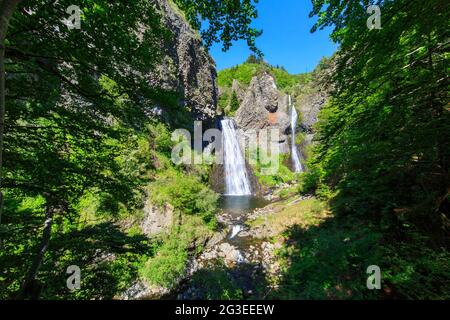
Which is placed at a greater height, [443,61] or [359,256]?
[443,61]

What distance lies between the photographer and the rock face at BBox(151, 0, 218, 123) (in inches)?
795

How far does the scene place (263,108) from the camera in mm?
38531

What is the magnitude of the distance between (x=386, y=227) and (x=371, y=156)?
2294mm

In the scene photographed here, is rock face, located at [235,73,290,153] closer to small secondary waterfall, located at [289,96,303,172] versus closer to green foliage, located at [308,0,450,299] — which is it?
small secondary waterfall, located at [289,96,303,172]

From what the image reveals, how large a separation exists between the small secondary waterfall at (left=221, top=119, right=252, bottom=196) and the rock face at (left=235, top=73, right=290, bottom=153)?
19.6 ft

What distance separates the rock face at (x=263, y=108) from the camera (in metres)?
37.9

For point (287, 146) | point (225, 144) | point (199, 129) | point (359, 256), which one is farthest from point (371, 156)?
point (287, 146)

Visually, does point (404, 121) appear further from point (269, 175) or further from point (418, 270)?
point (269, 175)

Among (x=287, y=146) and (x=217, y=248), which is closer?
(x=217, y=248)

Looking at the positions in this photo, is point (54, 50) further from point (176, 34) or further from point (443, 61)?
point (176, 34)

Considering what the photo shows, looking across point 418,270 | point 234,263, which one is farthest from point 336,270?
point 234,263

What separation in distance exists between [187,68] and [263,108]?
18656 mm

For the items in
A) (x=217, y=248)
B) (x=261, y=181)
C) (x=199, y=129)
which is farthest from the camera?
(x=261, y=181)

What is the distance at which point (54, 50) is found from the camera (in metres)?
2.72
